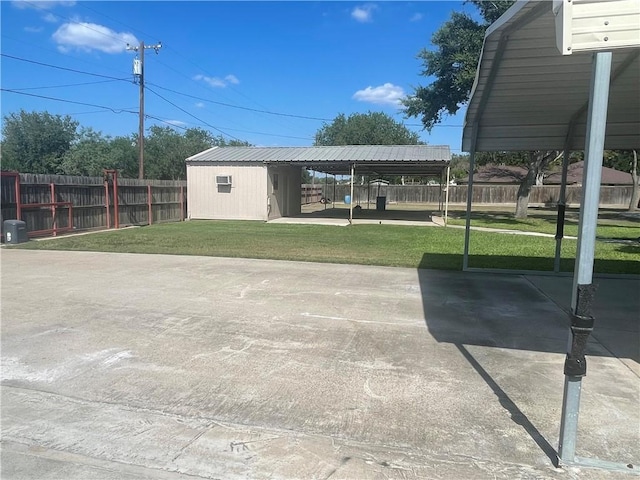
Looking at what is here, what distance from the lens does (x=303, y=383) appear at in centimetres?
380

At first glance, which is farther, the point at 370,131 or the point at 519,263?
the point at 370,131

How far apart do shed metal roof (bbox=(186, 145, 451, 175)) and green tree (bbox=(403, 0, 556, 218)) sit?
96.3 inches

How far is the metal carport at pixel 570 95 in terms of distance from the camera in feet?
8.44

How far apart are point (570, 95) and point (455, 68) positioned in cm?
1636

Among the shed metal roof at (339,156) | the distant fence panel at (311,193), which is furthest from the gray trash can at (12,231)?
the distant fence panel at (311,193)

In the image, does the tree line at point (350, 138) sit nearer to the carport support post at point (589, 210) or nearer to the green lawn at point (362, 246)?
the green lawn at point (362, 246)

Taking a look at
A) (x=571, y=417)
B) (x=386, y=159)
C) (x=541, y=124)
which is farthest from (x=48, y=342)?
(x=386, y=159)

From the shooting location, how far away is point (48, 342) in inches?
185

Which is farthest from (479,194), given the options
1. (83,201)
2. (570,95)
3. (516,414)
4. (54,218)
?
(516,414)

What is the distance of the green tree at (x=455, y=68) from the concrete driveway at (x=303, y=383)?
16.0 metres

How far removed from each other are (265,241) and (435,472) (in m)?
10.9

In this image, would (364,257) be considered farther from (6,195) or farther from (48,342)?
(6,195)

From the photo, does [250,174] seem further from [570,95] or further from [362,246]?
[570,95]

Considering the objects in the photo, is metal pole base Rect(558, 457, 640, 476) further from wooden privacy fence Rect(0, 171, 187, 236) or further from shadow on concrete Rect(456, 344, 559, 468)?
wooden privacy fence Rect(0, 171, 187, 236)
